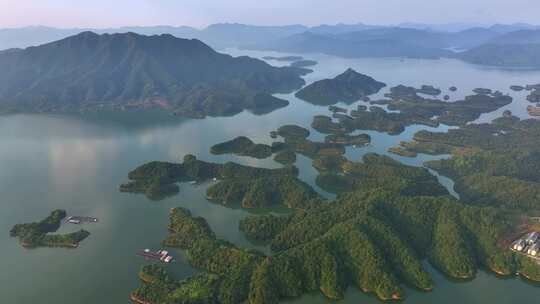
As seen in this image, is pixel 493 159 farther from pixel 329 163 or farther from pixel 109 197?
pixel 109 197

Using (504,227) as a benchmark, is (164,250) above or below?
below

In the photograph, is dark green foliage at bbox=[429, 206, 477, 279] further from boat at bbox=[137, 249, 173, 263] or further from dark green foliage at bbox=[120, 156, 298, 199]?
boat at bbox=[137, 249, 173, 263]

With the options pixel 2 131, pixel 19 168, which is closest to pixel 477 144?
pixel 19 168

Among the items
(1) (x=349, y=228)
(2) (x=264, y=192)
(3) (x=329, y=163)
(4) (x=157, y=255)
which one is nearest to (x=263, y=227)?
(2) (x=264, y=192)

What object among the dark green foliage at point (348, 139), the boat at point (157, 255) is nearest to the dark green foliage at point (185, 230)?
the boat at point (157, 255)

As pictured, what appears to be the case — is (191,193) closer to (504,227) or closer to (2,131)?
(504,227)

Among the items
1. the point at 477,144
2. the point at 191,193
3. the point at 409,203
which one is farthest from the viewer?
the point at 477,144
